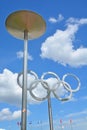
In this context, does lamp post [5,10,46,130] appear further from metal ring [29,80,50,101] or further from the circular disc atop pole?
metal ring [29,80,50,101]

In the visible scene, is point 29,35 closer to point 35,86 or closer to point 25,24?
point 25,24

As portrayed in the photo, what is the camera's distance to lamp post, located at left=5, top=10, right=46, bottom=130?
1636 cm

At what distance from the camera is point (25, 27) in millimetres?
18266

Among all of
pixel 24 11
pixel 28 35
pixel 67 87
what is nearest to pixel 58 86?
pixel 67 87

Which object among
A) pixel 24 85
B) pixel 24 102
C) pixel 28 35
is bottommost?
pixel 24 102

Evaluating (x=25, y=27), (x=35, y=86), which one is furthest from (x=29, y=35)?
(x=35, y=86)

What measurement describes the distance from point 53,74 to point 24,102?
20.0 feet

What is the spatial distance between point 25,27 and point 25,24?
1.09ft

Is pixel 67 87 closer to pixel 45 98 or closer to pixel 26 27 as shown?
pixel 45 98

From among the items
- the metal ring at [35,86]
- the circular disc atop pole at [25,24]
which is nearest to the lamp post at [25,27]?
the circular disc atop pole at [25,24]

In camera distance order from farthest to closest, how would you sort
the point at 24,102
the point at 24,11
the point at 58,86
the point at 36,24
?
the point at 58,86 → the point at 36,24 → the point at 24,11 → the point at 24,102

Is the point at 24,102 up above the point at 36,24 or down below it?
below

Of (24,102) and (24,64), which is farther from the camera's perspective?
(24,64)

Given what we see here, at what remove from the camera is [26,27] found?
18250 millimetres
